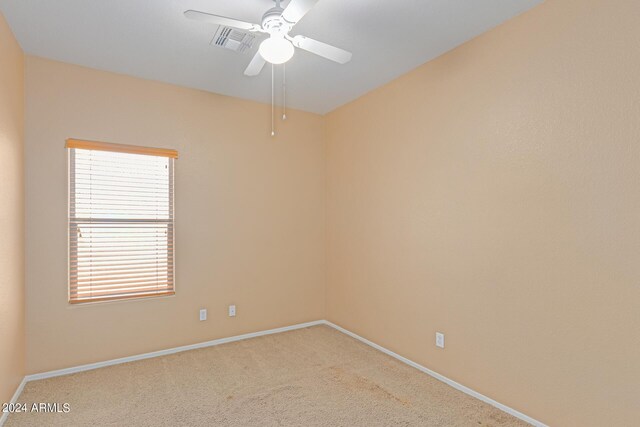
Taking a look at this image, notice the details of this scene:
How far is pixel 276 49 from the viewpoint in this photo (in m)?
1.91

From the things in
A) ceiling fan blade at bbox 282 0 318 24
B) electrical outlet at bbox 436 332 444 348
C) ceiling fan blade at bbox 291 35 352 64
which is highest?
ceiling fan blade at bbox 282 0 318 24

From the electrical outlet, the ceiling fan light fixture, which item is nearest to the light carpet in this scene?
the electrical outlet

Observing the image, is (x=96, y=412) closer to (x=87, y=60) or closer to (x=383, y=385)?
(x=383, y=385)

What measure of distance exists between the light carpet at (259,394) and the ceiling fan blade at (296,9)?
2368 mm

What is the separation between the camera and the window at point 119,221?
293cm

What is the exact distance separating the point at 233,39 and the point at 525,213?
7.56 ft

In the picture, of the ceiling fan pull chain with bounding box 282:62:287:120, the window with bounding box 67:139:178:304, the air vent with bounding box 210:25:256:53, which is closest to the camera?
the air vent with bounding box 210:25:256:53

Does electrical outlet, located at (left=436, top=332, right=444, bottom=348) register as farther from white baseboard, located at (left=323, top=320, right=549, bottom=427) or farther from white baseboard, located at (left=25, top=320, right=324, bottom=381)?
white baseboard, located at (left=25, top=320, right=324, bottom=381)

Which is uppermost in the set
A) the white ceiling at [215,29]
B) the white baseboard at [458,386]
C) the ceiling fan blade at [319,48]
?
the white ceiling at [215,29]

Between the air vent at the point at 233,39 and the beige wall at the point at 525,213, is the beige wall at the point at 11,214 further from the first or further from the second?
the beige wall at the point at 525,213

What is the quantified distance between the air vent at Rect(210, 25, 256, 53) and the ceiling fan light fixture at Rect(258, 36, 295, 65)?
601 millimetres

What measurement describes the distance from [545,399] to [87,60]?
409cm

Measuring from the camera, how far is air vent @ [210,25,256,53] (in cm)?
240

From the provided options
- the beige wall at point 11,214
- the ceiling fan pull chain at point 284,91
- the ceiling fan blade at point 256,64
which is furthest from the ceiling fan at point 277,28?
the beige wall at point 11,214
